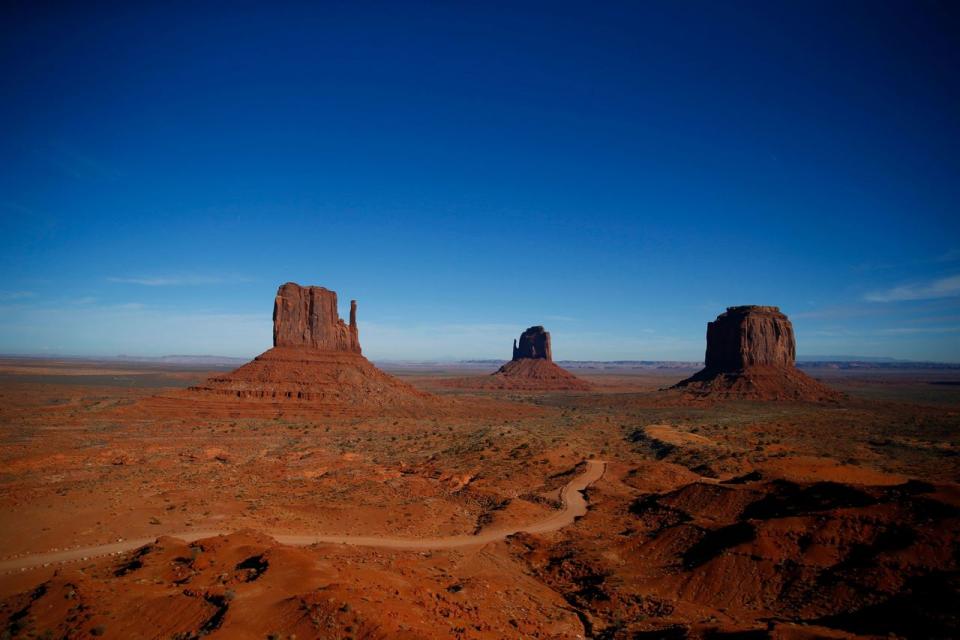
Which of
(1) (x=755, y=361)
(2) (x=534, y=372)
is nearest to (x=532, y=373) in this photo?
(2) (x=534, y=372)

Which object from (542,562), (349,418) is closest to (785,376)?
(349,418)

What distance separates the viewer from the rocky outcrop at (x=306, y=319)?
75.9m

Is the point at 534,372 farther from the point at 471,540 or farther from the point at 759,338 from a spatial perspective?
the point at 471,540

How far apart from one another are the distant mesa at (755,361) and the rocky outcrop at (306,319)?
69366 millimetres

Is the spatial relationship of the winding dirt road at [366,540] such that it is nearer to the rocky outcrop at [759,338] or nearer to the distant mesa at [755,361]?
the distant mesa at [755,361]

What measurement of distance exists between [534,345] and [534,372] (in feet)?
44.9

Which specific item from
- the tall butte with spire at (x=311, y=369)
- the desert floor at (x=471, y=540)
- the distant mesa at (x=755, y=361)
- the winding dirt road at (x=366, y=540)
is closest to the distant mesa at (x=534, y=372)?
the distant mesa at (x=755, y=361)

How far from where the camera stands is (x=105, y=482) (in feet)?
93.2

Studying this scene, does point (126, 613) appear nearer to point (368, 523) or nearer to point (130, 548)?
point (130, 548)

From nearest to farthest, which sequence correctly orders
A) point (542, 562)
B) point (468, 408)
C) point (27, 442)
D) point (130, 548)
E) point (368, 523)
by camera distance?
point (130, 548) < point (542, 562) < point (368, 523) < point (27, 442) < point (468, 408)

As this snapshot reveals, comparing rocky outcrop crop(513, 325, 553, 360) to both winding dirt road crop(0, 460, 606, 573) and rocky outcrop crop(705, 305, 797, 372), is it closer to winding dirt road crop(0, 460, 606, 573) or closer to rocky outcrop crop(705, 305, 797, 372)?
rocky outcrop crop(705, 305, 797, 372)

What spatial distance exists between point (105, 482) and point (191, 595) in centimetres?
2095

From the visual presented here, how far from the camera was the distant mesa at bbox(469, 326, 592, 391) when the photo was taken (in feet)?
467

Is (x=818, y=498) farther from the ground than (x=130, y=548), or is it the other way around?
(x=818, y=498)
